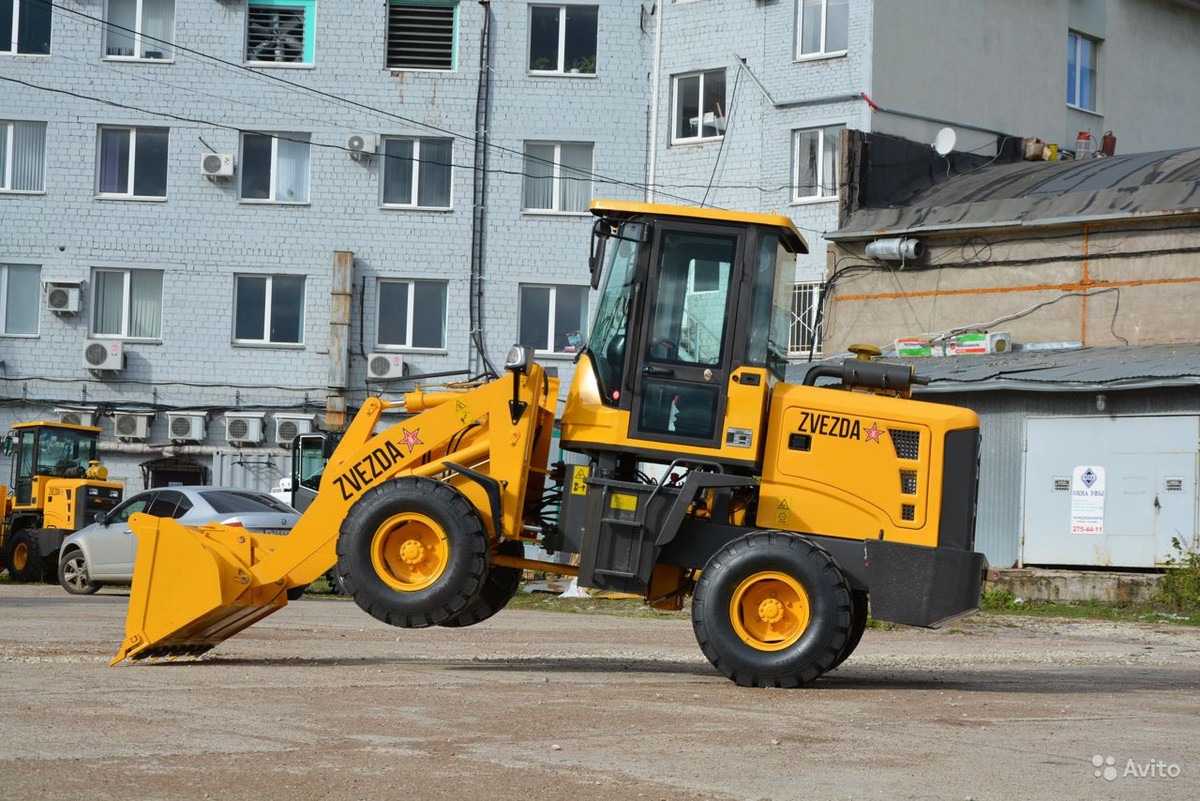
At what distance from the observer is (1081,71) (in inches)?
1545

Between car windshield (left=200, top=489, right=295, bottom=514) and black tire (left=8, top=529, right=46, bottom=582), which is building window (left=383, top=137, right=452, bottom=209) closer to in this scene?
black tire (left=8, top=529, right=46, bottom=582)

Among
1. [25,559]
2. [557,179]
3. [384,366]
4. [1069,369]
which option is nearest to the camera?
[1069,369]

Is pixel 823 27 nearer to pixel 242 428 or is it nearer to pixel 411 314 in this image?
pixel 411 314

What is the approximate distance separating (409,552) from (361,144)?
26.1 meters

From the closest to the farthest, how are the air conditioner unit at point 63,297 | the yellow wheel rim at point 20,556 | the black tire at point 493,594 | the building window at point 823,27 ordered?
1. the black tire at point 493,594
2. the yellow wheel rim at point 20,556
3. the building window at point 823,27
4. the air conditioner unit at point 63,297

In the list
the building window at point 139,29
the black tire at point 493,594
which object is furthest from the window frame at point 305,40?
the black tire at point 493,594

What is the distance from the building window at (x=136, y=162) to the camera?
36.8m

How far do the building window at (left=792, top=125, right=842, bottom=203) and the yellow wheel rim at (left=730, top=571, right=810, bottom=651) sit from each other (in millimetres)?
24081

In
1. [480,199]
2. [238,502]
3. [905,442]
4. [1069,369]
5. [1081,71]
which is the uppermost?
[1081,71]

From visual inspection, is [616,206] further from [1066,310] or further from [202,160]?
[202,160]

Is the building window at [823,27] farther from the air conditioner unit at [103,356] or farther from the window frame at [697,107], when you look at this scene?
the air conditioner unit at [103,356]

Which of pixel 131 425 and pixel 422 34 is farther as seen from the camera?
pixel 422 34

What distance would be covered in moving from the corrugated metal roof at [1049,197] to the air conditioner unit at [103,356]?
15.6 m

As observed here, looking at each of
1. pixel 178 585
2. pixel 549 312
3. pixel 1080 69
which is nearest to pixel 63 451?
pixel 549 312
